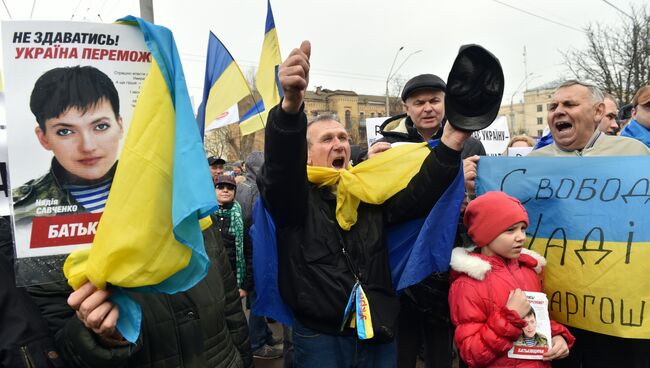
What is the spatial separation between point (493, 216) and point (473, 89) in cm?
67

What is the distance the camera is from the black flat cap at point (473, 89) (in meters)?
2.08

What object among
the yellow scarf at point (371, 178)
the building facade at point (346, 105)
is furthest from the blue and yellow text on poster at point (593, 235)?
the building facade at point (346, 105)

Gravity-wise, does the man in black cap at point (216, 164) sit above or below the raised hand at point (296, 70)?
below

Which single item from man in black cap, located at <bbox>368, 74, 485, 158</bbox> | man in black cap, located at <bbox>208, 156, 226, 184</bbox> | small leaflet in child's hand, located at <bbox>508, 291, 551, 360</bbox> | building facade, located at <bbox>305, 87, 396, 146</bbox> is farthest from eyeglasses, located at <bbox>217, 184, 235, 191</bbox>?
building facade, located at <bbox>305, 87, 396, 146</bbox>

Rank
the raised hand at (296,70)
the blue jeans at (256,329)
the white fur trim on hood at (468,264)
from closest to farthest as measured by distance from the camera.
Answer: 1. the raised hand at (296,70)
2. the white fur trim on hood at (468,264)
3. the blue jeans at (256,329)

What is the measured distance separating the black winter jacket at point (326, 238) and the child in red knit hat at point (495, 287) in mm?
300

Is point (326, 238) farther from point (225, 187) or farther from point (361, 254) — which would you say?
point (225, 187)

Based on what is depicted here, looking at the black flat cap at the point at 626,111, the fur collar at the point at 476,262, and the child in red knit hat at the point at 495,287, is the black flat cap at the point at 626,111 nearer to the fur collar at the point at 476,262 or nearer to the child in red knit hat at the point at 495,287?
the fur collar at the point at 476,262

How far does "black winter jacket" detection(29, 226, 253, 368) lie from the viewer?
1404mm

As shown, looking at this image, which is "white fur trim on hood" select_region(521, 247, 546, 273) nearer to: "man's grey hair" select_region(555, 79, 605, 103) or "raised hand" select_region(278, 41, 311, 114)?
"man's grey hair" select_region(555, 79, 605, 103)

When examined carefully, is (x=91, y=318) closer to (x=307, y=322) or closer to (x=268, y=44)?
(x=307, y=322)

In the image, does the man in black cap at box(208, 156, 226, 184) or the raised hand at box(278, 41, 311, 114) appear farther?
the man in black cap at box(208, 156, 226, 184)

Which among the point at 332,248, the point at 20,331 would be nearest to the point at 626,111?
the point at 332,248

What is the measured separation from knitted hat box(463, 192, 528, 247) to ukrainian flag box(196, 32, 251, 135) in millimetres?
2321
